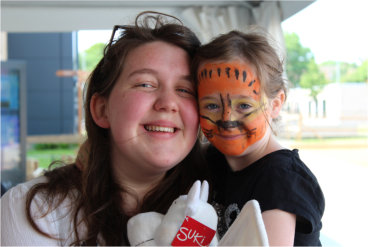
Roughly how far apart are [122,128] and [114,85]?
170 millimetres

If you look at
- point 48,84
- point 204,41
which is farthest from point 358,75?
point 48,84

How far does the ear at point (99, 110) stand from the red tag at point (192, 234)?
490 mm

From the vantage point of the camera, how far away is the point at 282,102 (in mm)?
1234

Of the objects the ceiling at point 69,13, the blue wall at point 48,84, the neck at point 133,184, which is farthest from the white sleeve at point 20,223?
the blue wall at point 48,84

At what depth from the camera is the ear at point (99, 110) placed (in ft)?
3.92

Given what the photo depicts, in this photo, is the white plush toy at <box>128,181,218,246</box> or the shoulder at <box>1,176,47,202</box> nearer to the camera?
the white plush toy at <box>128,181,218,246</box>

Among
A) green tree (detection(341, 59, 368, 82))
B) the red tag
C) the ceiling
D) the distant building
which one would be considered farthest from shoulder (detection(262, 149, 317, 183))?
green tree (detection(341, 59, 368, 82))

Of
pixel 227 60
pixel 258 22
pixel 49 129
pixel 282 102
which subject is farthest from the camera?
pixel 49 129

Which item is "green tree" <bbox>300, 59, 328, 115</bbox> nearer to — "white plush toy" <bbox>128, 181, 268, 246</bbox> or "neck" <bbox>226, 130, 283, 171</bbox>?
"neck" <bbox>226, 130, 283, 171</bbox>

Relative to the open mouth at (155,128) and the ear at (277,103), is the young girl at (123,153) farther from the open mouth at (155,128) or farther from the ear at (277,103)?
the ear at (277,103)

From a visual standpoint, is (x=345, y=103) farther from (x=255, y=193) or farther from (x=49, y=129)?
(x=49, y=129)

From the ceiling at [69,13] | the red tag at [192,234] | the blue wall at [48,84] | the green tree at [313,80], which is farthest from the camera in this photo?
the blue wall at [48,84]

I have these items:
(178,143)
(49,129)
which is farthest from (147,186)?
(49,129)

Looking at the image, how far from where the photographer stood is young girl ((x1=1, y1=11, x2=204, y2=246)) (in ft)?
Answer: 3.35
